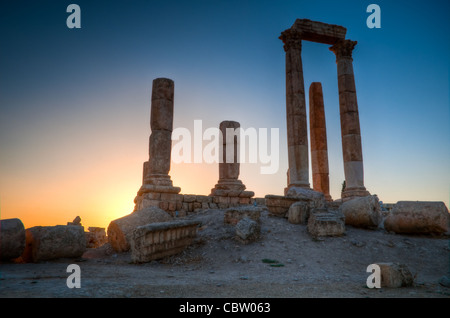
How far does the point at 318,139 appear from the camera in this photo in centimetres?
1808

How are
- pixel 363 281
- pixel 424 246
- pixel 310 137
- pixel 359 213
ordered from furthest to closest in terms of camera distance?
pixel 310 137, pixel 359 213, pixel 424 246, pixel 363 281

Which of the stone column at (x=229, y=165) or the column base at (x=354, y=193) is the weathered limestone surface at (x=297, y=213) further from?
the column base at (x=354, y=193)

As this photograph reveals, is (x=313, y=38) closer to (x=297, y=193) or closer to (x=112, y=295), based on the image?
(x=297, y=193)

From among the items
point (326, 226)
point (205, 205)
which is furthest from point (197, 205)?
point (326, 226)

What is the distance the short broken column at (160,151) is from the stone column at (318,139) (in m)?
9.40

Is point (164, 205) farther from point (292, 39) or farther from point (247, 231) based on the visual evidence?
point (292, 39)

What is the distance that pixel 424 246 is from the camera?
7.78m

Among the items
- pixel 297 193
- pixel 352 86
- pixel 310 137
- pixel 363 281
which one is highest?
pixel 352 86

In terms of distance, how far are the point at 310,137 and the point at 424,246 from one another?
1134 centimetres

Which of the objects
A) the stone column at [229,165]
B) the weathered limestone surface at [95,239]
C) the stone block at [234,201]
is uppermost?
the stone column at [229,165]

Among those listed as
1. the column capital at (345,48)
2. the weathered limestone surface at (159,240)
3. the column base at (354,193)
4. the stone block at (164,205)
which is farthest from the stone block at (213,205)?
the column capital at (345,48)

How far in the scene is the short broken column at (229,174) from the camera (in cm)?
1325

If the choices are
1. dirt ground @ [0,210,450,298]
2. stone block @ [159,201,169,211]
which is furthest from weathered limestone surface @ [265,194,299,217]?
stone block @ [159,201,169,211]
